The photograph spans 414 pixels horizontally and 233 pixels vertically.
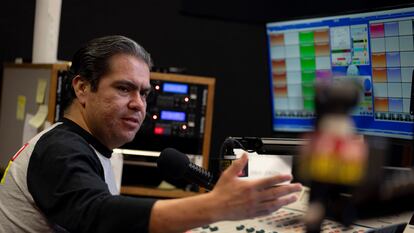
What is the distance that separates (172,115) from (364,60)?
1.09 metres

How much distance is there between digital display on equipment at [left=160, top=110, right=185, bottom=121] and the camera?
8.69 feet

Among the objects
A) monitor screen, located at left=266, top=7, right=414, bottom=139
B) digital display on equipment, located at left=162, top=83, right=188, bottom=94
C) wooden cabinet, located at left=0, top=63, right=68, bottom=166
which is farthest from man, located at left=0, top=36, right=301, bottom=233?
digital display on equipment, located at left=162, top=83, right=188, bottom=94

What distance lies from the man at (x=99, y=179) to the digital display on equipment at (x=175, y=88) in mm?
1057

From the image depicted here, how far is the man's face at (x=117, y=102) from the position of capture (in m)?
1.43

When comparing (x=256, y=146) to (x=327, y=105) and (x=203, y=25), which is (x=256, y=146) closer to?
(x=327, y=105)

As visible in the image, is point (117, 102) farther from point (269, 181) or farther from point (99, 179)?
point (269, 181)

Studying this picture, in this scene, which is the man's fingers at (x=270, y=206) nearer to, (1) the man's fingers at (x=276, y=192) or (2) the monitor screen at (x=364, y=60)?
(1) the man's fingers at (x=276, y=192)

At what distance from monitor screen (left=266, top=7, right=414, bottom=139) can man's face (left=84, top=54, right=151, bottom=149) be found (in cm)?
50

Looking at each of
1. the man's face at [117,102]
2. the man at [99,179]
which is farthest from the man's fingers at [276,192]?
the man's face at [117,102]

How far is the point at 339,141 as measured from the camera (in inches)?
19.3

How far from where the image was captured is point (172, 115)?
2656 mm

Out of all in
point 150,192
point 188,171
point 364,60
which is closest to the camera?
point 188,171

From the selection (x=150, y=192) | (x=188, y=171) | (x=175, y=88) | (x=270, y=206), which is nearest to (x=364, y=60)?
(x=188, y=171)

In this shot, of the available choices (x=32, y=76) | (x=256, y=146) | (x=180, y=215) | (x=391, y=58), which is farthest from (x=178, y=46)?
(x=180, y=215)
